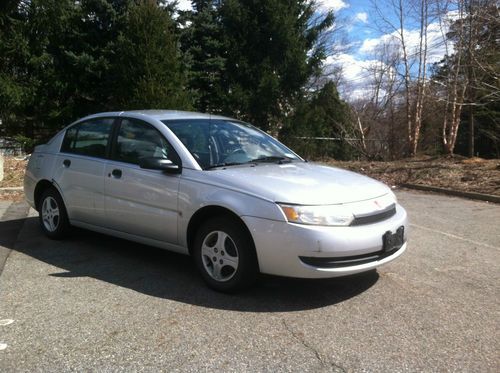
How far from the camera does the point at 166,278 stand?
496 cm

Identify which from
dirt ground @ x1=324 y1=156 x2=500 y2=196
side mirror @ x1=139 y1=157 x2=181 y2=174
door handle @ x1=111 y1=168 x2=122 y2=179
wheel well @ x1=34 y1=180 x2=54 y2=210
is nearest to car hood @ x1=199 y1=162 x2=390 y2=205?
side mirror @ x1=139 y1=157 x2=181 y2=174

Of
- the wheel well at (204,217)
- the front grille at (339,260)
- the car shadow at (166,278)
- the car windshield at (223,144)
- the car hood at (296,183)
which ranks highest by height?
the car windshield at (223,144)

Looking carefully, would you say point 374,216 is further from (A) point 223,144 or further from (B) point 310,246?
(A) point 223,144

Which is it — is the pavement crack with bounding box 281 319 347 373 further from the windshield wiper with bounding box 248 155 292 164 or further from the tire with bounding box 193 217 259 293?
the windshield wiper with bounding box 248 155 292 164

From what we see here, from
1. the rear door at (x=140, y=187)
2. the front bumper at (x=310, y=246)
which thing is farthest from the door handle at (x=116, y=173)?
the front bumper at (x=310, y=246)

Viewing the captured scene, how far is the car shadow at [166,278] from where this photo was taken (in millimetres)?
4344

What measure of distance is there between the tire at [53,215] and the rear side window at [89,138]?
1.88 ft

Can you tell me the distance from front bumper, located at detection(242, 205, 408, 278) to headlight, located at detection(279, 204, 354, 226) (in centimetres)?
4

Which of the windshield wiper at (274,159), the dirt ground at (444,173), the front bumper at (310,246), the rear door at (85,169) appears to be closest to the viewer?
the front bumper at (310,246)

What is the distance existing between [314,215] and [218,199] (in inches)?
33.3

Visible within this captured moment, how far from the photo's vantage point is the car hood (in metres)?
4.18

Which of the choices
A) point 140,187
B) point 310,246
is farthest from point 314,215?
point 140,187

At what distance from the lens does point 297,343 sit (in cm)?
356

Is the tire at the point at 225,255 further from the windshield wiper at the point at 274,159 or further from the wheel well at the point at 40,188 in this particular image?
the wheel well at the point at 40,188
